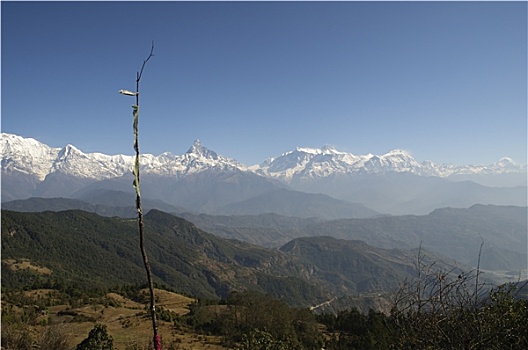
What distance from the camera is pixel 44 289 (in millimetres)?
64000

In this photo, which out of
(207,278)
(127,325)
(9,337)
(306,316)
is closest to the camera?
(9,337)

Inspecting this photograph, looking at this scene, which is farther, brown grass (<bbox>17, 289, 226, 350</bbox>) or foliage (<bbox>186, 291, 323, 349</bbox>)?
foliage (<bbox>186, 291, 323, 349</bbox>)

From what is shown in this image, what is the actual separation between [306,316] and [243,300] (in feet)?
34.7

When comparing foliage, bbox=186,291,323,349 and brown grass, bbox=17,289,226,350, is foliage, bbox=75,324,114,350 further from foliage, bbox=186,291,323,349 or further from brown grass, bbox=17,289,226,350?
foliage, bbox=186,291,323,349

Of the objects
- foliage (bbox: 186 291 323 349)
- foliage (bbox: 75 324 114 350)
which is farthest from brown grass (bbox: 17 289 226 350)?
foliage (bbox: 75 324 114 350)

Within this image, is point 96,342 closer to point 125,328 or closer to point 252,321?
point 125,328

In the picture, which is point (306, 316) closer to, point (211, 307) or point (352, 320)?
point (352, 320)

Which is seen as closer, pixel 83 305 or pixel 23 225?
pixel 83 305

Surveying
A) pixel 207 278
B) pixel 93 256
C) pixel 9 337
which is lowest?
pixel 207 278

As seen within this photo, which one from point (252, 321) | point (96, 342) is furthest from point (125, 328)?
point (96, 342)

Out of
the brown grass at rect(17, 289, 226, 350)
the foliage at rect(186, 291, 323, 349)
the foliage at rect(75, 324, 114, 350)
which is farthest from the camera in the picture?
the foliage at rect(186, 291, 323, 349)

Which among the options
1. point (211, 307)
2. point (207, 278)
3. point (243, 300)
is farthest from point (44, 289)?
point (207, 278)

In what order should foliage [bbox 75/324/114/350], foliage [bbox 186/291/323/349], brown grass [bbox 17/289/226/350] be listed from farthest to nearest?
foliage [bbox 186/291/323/349]
brown grass [bbox 17/289/226/350]
foliage [bbox 75/324/114/350]

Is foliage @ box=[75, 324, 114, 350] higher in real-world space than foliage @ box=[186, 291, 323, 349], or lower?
higher
